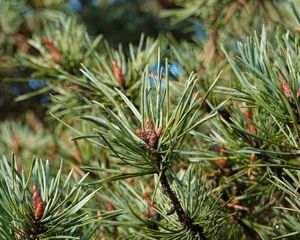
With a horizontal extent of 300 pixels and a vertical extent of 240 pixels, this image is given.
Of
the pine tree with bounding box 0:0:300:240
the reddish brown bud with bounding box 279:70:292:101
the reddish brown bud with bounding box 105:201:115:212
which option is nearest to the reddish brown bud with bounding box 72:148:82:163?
the pine tree with bounding box 0:0:300:240

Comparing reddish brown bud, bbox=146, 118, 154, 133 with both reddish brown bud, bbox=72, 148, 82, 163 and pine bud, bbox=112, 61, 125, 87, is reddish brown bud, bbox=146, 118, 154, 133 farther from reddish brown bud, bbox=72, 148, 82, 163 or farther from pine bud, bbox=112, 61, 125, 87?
reddish brown bud, bbox=72, 148, 82, 163

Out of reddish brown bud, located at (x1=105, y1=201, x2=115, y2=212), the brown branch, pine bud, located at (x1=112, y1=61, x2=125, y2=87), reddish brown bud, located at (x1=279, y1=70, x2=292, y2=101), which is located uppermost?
reddish brown bud, located at (x1=279, y1=70, x2=292, y2=101)

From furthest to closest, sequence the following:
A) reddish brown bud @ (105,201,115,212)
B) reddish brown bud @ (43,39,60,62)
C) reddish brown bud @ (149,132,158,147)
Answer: reddish brown bud @ (43,39,60,62) < reddish brown bud @ (105,201,115,212) < reddish brown bud @ (149,132,158,147)

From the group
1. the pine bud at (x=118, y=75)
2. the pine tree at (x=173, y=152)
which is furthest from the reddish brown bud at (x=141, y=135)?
the pine bud at (x=118, y=75)

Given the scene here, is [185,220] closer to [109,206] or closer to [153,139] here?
[153,139]

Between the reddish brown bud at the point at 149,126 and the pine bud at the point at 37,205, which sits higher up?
the reddish brown bud at the point at 149,126

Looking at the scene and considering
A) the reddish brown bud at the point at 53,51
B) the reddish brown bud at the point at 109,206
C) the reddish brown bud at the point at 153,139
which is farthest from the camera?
the reddish brown bud at the point at 53,51

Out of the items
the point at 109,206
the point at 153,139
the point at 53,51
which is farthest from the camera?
the point at 53,51

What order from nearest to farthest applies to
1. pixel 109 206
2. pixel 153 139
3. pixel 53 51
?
1. pixel 153 139
2. pixel 109 206
3. pixel 53 51

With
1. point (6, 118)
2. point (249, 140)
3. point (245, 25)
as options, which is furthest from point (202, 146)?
point (6, 118)

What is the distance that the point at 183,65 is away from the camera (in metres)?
0.84

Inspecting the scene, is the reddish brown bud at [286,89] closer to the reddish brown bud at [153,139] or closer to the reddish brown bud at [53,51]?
the reddish brown bud at [153,139]

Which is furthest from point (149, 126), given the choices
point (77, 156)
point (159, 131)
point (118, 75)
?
point (77, 156)

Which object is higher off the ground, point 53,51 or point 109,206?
point 53,51
